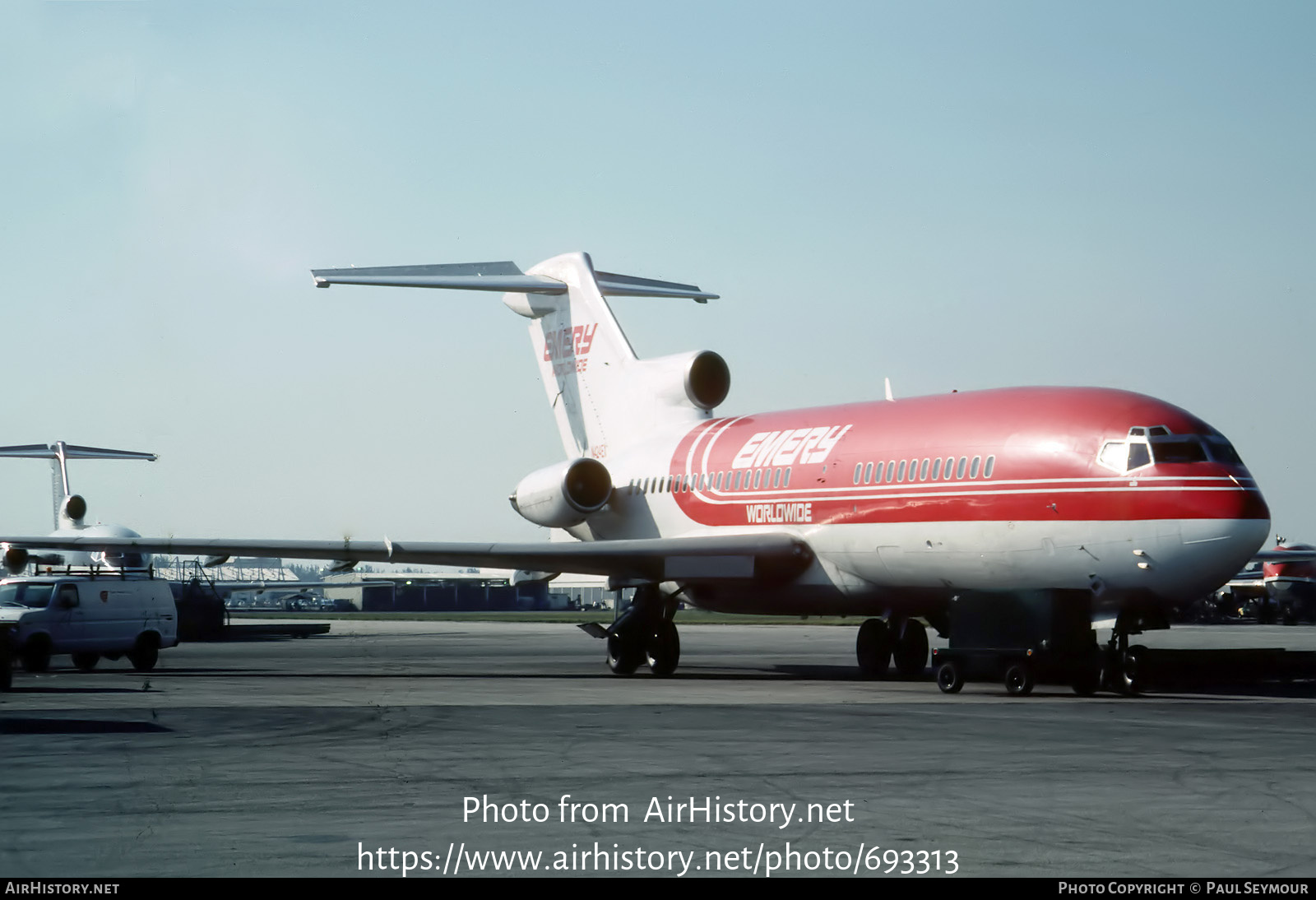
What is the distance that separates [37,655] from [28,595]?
107cm

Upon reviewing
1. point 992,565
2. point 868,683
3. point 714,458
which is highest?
point 714,458

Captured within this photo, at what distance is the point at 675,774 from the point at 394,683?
12208mm

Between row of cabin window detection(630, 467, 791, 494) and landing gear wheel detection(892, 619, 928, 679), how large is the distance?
328 centimetres

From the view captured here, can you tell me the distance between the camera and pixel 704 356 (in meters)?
29.4

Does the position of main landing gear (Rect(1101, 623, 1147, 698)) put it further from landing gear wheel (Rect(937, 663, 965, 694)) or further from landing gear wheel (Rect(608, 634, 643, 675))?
landing gear wheel (Rect(608, 634, 643, 675))

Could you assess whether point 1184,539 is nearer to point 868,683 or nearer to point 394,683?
point 868,683

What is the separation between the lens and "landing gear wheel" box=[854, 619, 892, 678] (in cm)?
2577

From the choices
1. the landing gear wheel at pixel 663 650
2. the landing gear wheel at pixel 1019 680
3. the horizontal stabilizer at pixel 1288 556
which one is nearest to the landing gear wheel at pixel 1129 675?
the landing gear wheel at pixel 1019 680

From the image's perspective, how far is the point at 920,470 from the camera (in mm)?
22047

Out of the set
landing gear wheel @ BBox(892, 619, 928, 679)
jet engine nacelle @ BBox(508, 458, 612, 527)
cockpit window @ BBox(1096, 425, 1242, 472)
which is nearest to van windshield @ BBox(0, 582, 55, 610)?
jet engine nacelle @ BBox(508, 458, 612, 527)

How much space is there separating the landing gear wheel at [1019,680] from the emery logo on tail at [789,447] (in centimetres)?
532

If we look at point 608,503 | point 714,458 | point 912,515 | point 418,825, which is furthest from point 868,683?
point 418,825
